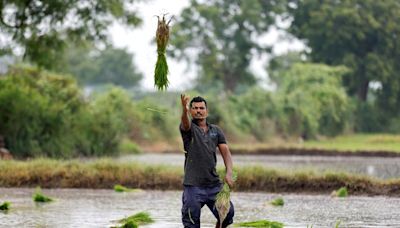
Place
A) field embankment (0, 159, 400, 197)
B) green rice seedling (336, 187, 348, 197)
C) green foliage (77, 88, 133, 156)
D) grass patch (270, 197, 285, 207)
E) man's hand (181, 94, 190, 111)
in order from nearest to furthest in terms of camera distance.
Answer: man's hand (181, 94, 190, 111), grass patch (270, 197, 285, 207), green rice seedling (336, 187, 348, 197), field embankment (0, 159, 400, 197), green foliage (77, 88, 133, 156)

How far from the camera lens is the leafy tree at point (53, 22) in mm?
31000

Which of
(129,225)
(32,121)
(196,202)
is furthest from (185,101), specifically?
(32,121)

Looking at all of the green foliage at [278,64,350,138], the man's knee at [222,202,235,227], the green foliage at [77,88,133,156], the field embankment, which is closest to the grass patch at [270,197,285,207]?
the field embankment

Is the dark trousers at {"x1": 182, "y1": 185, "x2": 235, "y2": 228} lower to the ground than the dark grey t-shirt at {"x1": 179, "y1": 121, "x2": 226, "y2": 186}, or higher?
lower

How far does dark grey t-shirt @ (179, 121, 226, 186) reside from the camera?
10227 millimetres

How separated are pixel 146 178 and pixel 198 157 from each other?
969cm

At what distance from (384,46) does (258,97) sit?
1510 centimetres

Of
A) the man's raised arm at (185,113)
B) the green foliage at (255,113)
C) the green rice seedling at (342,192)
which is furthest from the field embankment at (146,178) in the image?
the green foliage at (255,113)

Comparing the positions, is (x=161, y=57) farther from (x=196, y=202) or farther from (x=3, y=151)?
(x=3, y=151)

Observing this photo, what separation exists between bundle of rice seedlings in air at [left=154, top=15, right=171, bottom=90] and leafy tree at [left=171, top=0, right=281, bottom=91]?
182ft

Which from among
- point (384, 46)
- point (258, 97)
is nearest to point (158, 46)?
point (258, 97)

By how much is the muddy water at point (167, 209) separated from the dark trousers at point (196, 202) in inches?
97.6

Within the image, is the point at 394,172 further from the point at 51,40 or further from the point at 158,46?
the point at 158,46

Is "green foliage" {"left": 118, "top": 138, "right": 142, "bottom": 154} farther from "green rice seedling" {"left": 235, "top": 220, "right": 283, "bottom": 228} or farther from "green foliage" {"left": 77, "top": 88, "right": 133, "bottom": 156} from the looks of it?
"green rice seedling" {"left": 235, "top": 220, "right": 283, "bottom": 228}
